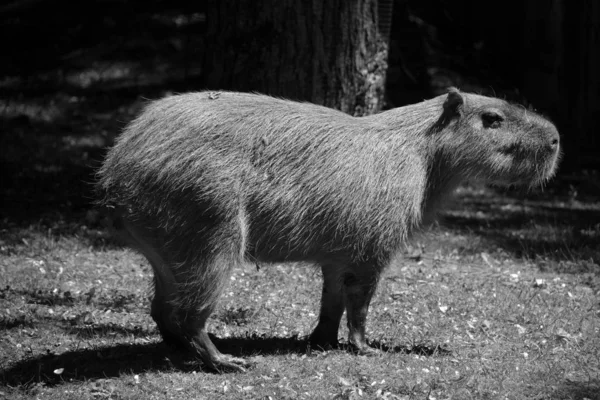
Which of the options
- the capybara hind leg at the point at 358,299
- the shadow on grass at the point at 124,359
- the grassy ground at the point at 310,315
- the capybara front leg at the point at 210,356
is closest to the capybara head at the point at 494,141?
the grassy ground at the point at 310,315

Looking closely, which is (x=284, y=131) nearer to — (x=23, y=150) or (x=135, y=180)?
(x=135, y=180)

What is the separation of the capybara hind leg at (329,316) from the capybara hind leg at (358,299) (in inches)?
3.8

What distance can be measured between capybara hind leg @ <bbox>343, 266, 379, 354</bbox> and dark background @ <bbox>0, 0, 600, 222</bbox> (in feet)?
12.6

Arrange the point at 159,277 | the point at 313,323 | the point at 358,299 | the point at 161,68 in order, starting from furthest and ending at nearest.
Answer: the point at 161,68, the point at 313,323, the point at 358,299, the point at 159,277

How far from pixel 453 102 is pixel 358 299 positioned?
1251mm

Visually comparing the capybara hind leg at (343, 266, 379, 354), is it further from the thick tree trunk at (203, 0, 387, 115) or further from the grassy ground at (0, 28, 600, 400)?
the thick tree trunk at (203, 0, 387, 115)

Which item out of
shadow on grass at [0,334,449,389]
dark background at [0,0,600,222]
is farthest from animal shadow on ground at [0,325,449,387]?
dark background at [0,0,600,222]

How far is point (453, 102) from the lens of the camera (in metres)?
4.90

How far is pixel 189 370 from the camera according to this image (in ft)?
15.1

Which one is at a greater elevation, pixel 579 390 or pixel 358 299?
pixel 358 299

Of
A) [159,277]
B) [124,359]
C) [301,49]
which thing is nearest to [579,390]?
[159,277]

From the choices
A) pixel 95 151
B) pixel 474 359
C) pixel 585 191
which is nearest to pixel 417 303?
pixel 474 359

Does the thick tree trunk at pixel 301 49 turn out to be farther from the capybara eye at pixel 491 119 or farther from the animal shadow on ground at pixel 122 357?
the animal shadow on ground at pixel 122 357

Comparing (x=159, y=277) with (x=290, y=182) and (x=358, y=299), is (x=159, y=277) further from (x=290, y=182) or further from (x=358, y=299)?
(x=358, y=299)
